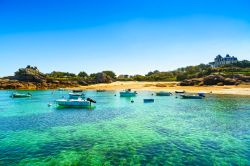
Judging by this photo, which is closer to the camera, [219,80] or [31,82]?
[219,80]

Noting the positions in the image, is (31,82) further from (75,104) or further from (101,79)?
(75,104)

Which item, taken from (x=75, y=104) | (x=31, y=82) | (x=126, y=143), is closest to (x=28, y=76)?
(x=31, y=82)

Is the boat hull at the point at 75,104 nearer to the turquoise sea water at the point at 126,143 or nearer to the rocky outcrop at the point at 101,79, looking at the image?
the turquoise sea water at the point at 126,143

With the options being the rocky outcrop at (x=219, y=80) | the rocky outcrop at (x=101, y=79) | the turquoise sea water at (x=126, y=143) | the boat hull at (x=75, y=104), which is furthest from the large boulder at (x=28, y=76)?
the turquoise sea water at (x=126, y=143)

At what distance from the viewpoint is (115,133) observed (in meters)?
31.8

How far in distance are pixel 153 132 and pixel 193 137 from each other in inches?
207

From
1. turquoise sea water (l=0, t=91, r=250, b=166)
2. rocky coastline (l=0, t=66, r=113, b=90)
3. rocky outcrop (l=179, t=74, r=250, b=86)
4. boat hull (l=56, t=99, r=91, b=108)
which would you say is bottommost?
turquoise sea water (l=0, t=91, r=250, b=166)

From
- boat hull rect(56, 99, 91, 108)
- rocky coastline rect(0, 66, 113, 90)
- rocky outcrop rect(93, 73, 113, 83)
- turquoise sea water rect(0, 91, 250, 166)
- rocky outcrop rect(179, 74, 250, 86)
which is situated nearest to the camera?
turquoise sea water rect(0, 91, 250, 166)

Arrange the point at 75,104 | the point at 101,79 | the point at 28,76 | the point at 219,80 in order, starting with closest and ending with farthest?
the point at 75,104, the point at 219,80, the point at 28,76, the point at 101,79

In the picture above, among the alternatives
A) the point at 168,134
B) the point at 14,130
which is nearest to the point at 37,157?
the point at 14,130

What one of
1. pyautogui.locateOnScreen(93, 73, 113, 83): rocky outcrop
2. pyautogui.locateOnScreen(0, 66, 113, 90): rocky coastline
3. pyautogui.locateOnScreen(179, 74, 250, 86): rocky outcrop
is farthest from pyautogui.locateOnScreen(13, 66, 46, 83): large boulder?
pyautogui.locateOnScreen(179, 74, 250, 86): rocky outcrop

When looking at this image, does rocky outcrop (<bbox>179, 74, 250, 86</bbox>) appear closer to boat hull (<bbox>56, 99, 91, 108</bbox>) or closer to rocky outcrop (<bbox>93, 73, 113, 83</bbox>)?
rocky outcrop (<bbox>93, 73, 113, 83</bbox>)

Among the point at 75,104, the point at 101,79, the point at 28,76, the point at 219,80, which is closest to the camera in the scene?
the point at 75,104

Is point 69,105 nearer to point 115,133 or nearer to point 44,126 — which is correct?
point 44,126
